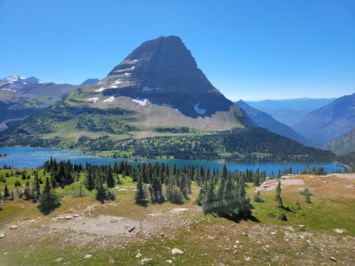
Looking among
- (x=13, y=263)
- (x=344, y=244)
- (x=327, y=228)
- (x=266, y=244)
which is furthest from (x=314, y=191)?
(x=13, y=263)

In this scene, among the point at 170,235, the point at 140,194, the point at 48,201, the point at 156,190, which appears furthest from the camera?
A: the point at 156,190

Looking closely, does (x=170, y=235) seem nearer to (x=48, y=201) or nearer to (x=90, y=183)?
(x=48, y=201)

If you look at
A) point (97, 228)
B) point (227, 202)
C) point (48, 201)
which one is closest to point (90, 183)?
point (48, 201)

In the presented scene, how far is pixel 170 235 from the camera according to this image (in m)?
48.8

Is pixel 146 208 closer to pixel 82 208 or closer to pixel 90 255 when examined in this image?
pixel 82 208

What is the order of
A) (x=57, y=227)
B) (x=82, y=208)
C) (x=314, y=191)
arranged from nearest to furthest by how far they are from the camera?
(x=57, y=227) → (x=82, y=208) → (x=314, y=191)

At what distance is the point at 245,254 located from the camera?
4366 cm

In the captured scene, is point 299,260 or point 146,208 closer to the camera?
point 299,260

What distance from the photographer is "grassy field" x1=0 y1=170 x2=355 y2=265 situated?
136ft

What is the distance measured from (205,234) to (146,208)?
22762 millimetres

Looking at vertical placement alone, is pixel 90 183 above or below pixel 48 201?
above

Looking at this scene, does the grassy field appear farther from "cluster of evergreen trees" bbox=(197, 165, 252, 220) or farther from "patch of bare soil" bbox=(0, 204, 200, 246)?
"cluster of evergreen trees" bbox=(197, 165, 252, 220)

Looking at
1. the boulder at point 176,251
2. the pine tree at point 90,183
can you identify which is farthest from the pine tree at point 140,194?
the boulder at point 176,251

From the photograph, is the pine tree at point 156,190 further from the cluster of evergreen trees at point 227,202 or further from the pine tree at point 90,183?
the pine tree at point 90,183
